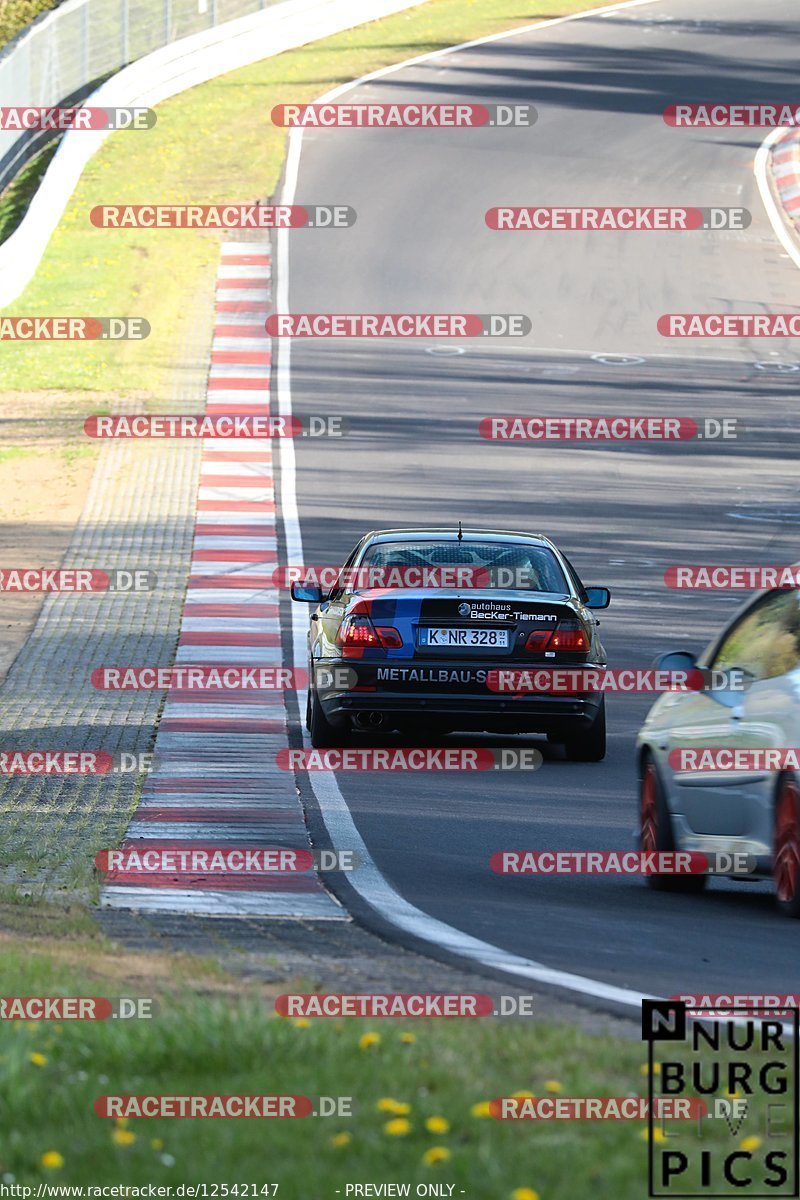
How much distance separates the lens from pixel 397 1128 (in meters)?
→ 5.18

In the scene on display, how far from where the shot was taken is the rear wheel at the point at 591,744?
14.1 m

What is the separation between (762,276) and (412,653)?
85.6ft

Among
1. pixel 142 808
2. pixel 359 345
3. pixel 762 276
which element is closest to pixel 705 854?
pixel 142 808

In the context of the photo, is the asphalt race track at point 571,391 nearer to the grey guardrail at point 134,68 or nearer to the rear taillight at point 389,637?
the rear taillight at point 389,637

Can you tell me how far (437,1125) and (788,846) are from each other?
405cm

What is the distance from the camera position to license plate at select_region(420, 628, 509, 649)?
13688mm

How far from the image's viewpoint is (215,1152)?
5.03 meters

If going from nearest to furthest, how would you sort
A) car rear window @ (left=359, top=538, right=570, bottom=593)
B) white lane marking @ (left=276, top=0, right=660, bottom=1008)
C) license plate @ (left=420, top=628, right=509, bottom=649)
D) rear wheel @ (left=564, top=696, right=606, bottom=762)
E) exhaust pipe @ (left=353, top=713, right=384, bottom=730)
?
white lane marking @ (left=276, top=0, right=660, bottom=1008)
license plate @ (left=420, top=628, right=509, bottom=649)
exhaust pipe @ (left=353, top=713, right=384, bottom=730)
rear wheel @ (left=564, top=696, right=606, bottom=762)
car rear window @ (left=359, top=538, right=570, bottom=593)

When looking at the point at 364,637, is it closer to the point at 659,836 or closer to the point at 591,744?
the point at 591,744

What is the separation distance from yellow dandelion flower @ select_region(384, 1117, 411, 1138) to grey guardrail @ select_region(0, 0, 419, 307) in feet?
109

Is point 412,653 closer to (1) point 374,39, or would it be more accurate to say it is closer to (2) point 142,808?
(2) point 142,808

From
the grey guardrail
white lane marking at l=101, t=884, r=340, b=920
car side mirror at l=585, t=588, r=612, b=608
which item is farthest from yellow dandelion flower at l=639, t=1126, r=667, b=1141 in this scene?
A: the grey guardrail

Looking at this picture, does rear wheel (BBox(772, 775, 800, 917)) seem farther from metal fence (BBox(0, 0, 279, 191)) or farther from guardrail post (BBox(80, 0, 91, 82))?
guardrail post (BBox(80, 0, 91, 82))

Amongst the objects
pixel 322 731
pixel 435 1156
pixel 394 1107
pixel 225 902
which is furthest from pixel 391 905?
pixel 322 731
